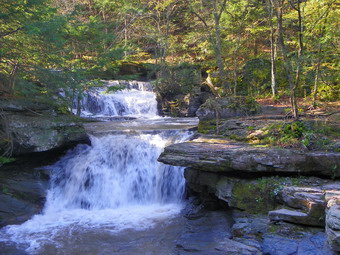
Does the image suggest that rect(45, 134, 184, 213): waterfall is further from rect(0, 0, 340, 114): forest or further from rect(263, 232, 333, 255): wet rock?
rect(263, 232, 333, 255): wet rock

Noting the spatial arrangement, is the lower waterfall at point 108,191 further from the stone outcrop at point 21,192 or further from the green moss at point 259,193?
the green moss at point 259,193

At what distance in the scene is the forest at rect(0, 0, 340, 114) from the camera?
7996mm

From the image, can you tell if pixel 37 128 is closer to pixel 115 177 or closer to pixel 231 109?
pixel 115 177

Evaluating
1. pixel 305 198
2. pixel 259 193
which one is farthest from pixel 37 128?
pixel 305 198

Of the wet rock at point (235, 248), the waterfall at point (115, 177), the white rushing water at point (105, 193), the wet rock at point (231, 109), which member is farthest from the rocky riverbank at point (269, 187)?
the wet rock at point (231, 109)

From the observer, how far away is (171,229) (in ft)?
22.0

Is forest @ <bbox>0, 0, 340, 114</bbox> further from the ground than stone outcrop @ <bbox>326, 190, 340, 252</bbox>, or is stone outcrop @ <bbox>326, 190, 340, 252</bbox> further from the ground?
forest @ <bbox>0, 0, 340, 114</bbox>

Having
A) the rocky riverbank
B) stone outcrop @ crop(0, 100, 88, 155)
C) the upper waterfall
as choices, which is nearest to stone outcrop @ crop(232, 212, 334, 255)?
the rocky riverbank

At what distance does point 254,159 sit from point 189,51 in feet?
60.7

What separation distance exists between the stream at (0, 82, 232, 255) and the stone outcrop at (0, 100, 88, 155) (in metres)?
0.73

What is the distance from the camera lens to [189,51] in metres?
23.8

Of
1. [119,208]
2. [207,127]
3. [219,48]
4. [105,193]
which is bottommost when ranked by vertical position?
[119,208]

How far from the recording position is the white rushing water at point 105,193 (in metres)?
6.80

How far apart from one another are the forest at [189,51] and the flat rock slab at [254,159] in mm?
2511
